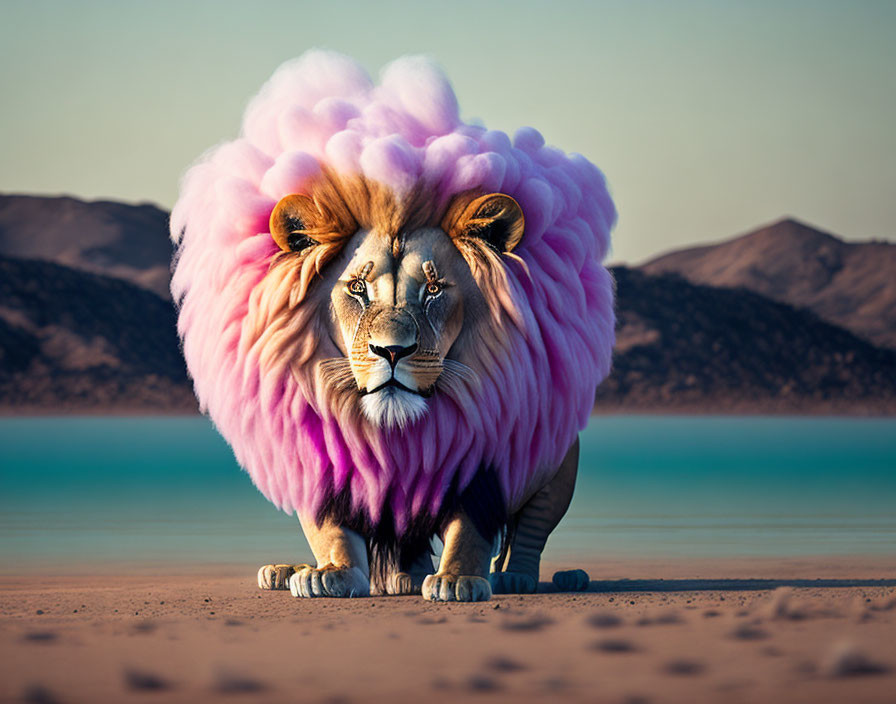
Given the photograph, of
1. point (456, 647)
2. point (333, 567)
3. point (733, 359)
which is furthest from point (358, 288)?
point (733, 359)

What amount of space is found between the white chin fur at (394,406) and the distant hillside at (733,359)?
39732 mm

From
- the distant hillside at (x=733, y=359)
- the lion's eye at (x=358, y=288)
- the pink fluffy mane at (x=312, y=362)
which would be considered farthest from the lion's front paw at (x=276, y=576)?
the distant hillside at (x=733, y=359)

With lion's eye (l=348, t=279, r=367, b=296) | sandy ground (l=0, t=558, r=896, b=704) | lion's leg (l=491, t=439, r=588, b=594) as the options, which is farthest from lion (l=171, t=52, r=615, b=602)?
sandy ground (l=0, t=558, r=896, b=704)

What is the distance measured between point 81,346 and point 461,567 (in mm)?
46196

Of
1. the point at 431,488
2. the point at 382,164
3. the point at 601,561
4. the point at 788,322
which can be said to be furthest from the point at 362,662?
the point at 788,322

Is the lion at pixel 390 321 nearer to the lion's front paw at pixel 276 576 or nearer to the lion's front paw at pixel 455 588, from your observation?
the lion's front paw at pixel 455 588

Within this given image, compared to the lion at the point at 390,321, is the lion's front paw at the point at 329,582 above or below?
below

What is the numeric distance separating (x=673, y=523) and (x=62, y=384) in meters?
40.3

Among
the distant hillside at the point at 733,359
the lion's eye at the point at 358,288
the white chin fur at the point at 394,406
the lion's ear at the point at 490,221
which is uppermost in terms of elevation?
the distant hillside at the point at 733,359

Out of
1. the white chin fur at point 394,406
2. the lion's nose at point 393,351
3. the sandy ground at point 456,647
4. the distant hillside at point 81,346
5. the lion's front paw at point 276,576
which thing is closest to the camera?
the sandy ground at point 456,647

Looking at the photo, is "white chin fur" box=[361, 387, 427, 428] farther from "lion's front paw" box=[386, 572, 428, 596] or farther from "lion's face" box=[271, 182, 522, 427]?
"lion's front paw" box=[386, 572, 428, 596]

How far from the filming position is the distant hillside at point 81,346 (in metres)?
47.5

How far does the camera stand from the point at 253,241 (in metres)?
6.09

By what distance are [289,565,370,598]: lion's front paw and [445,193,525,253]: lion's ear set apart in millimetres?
1523
